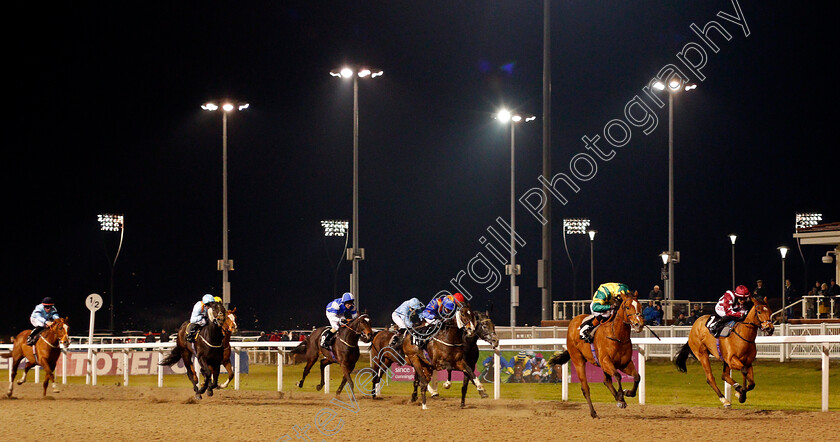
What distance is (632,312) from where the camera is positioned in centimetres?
1094

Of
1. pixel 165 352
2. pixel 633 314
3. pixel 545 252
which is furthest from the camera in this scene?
pixel 165 352

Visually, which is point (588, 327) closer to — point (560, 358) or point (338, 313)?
point (560, 358)

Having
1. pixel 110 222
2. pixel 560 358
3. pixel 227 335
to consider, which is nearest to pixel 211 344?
pixel 227 335

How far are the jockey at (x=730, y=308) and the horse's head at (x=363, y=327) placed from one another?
5.25 meters

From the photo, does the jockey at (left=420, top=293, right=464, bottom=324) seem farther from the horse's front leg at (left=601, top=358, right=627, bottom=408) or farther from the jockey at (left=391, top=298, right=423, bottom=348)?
the horse's front leg at (left=601, top=358, right=627, bottom=408)

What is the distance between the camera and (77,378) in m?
24.5

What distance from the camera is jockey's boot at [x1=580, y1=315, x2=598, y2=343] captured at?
38.1 feet

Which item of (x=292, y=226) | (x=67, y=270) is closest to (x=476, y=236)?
(x=292, y=226)

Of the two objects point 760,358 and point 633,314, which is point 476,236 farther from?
point 633,314

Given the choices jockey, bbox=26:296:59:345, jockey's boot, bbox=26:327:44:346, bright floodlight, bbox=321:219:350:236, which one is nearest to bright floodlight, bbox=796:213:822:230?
bright floodlight, bbox=321:219:350:236

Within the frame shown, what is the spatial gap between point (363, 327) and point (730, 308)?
223 inches

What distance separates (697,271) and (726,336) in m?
55.7

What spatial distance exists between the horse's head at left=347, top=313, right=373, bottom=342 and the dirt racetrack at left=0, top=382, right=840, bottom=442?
1.02m

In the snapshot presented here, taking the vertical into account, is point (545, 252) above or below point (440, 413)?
above
